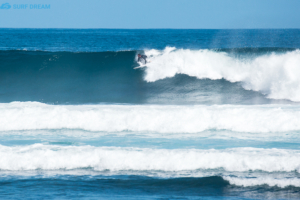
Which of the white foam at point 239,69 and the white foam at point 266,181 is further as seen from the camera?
the white foam at point 239,69

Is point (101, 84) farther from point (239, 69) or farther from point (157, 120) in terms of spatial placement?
point (157, 120)

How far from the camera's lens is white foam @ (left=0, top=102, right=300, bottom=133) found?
6.87 m

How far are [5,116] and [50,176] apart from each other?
3.59 metres

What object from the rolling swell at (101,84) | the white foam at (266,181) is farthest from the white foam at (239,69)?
the white foam at (266,181)

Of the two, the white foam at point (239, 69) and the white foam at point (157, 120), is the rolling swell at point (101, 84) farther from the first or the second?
the white foam at point (157, 120)

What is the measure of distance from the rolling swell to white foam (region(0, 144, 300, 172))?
5.78m

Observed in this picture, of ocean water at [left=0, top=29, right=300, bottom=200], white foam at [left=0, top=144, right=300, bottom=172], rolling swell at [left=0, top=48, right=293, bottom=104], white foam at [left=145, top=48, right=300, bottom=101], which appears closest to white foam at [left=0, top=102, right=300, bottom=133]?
ocean water at [left=0, top=29, right=300, bottom=200]

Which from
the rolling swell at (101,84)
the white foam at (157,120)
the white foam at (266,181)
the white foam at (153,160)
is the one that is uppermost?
the rolling swell at (101,84)

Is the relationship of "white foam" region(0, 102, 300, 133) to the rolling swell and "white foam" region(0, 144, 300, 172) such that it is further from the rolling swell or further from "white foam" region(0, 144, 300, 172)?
the rolling swell

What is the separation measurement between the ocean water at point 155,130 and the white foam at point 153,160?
0.05ft

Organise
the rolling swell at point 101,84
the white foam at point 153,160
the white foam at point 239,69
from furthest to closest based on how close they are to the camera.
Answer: the rolling swell at point 101,84
the white foam at point 239,69
the white foam at point 153,160

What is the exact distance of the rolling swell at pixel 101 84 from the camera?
436 inches

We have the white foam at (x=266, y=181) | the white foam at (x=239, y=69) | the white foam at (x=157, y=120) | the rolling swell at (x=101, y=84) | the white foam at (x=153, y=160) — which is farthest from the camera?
the rolling swell at (x=101, y=84)

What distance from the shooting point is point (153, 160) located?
190 inches
